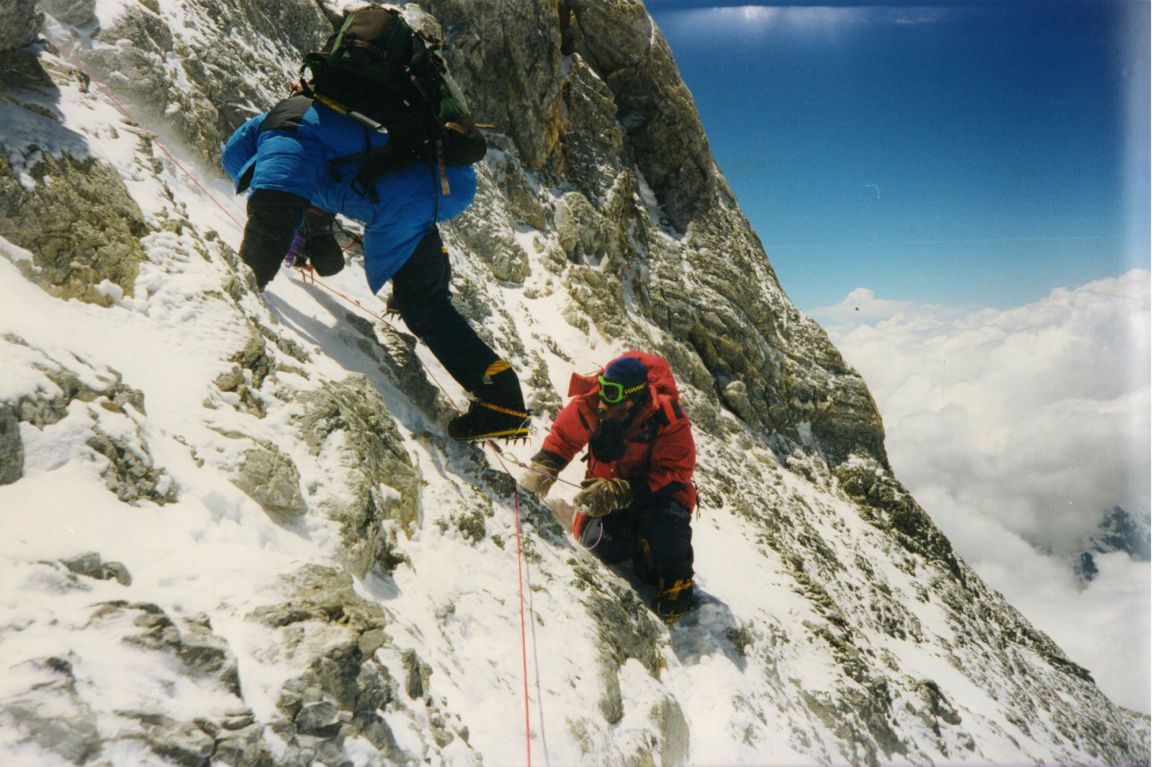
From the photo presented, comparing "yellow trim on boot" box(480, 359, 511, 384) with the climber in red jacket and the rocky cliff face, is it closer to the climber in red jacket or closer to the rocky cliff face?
the rocky cliff face

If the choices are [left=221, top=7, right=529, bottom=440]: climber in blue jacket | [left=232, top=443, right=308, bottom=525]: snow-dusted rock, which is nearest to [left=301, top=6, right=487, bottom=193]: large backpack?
[left=221, top=7, right=529, bottom=440]: climber in blue jacket

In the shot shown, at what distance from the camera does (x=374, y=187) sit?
427 centimetres

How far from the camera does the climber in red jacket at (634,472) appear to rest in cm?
534

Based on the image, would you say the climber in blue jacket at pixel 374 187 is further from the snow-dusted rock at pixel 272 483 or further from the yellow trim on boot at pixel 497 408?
the snow-dusted rock at pixel 272 483

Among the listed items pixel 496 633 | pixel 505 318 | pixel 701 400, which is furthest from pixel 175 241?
pixel 701 400

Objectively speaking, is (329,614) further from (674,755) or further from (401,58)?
(401,58)

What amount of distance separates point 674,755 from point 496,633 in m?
1.64

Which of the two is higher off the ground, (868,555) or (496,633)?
(868,555)

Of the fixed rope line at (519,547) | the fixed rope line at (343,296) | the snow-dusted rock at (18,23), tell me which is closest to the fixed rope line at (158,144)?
the fixed rope line at (343,296)

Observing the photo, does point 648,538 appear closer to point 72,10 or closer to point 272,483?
point 272,483

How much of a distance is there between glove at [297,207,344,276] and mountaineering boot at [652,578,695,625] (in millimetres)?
3891

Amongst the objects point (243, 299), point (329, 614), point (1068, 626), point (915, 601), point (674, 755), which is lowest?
point (674, 755)

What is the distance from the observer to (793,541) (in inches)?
438

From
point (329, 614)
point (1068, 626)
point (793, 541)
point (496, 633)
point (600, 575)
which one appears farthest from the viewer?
point (1068, 626)
